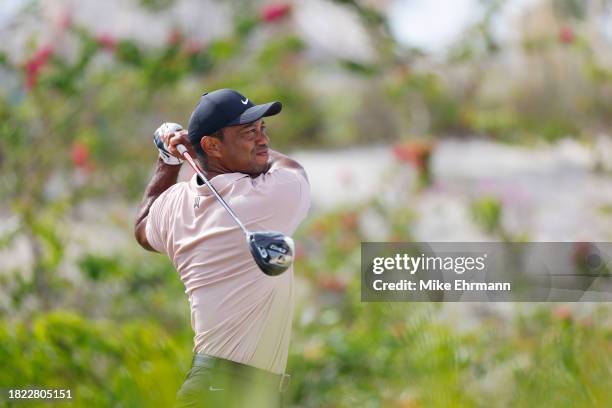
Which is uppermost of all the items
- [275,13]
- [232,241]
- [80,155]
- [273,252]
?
[275,13]

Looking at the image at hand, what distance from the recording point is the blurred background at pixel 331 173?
4.82m

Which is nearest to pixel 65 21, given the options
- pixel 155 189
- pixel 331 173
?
pixel 331 173

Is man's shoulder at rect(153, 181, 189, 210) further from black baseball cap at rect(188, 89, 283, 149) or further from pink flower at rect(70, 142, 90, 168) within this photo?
pink flower at rect(70, 142, 90, 168)

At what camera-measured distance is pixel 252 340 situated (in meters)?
2.57

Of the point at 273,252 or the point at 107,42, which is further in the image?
the point at 107,42

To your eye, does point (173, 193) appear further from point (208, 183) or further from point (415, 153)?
point (415, 153)

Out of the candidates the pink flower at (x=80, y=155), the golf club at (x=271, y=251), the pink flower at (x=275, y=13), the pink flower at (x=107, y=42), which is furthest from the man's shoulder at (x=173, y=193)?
the pink flower at (x=275, y=13)

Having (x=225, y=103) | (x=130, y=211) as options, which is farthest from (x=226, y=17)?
(x=225, y=103)

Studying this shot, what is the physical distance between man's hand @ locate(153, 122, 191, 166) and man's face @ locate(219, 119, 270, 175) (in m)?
0.11

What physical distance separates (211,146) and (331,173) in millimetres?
7621

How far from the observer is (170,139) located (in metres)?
2.65

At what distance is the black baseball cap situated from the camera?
2.54 meters

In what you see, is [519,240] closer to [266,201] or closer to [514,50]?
[514,50]

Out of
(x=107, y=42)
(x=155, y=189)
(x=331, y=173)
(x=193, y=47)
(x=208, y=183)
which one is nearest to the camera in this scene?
(x=208, y=183)
